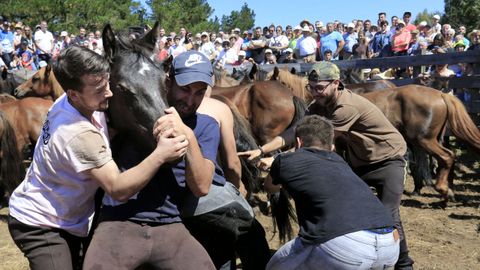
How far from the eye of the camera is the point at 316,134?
3201mm

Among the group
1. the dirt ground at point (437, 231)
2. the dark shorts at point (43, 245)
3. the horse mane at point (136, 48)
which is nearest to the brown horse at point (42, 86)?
the dirt ground at point (437, 231)

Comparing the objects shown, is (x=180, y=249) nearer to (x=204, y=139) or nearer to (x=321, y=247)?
(x=204, y=139)

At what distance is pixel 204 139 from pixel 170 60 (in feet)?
1.48

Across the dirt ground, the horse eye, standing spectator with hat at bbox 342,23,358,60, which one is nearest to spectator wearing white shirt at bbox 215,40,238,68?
standing spectator with hat at bbox 342,23,358,60

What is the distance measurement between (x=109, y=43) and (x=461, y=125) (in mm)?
6632

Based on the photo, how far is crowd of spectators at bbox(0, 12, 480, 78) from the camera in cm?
1258

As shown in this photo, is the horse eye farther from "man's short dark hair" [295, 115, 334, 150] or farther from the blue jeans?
the blue jeans

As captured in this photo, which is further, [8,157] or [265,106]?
[265,106]

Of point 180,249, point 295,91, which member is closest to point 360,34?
point 295,91

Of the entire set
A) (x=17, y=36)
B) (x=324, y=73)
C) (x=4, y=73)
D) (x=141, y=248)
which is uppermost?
(x=324, y=73)

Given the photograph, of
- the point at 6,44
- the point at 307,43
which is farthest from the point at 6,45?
the point at 307,43

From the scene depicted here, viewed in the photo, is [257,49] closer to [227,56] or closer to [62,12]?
[227,56]

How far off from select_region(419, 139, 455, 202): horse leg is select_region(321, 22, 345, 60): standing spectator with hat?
21.4 feet

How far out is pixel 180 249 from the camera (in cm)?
244
